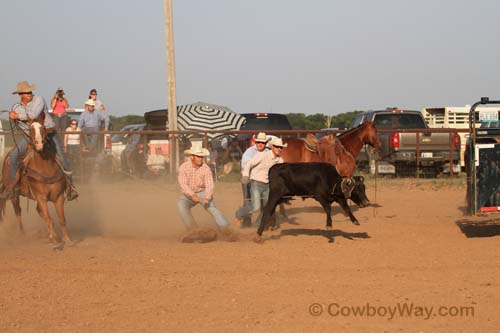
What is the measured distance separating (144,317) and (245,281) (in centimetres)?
171

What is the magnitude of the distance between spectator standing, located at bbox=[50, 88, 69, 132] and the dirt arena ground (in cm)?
676

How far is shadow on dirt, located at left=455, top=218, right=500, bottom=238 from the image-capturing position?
1181 centimetres

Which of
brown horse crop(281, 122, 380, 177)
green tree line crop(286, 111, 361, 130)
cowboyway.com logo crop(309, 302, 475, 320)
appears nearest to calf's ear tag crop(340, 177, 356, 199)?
brown horse crop(281, 122, 380, 177)

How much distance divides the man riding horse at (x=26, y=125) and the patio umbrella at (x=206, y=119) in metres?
11.4

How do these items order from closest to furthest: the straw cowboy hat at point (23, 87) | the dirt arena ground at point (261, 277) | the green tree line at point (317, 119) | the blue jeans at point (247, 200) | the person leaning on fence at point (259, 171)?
the dirt arena ground at point (261, 277)
the straw cowboy hat at point (23, 87)
the person leaning on fence at point (259, 171)
the blue jeans at point (247, 200)
the green tree line at point (317, 119)

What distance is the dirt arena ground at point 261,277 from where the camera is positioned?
22.6ft

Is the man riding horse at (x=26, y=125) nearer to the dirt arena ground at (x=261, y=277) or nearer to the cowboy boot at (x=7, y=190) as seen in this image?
the cowboy boot at (x=7, y=190)

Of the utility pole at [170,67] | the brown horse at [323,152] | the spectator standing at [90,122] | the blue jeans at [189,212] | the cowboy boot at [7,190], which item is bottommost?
the blue jeans at [189,212]

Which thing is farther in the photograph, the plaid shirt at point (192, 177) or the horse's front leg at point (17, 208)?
the horse's front leg at point (17, 208)

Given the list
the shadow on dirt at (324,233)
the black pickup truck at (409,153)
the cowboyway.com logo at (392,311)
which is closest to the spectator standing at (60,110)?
the black pickup truck at (409,153)

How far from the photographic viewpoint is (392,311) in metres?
7.07

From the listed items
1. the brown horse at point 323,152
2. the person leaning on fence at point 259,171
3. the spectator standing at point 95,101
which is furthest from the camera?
the spectator standing at point 95,101

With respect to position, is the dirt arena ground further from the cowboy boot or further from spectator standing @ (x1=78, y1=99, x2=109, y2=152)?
spectator standing @ (x1=78, y1=99, x2=109, y2=152)

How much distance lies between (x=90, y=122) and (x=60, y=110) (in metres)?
1.04
